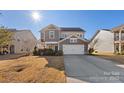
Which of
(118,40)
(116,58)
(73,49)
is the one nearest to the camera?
(116,58)

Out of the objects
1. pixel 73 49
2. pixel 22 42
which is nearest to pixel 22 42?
pixel 22 42

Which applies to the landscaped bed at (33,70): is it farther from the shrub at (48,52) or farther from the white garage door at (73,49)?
the white garage door at (73,49)

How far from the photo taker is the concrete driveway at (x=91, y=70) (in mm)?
9562

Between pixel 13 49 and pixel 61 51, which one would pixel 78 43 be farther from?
pixel 13 49

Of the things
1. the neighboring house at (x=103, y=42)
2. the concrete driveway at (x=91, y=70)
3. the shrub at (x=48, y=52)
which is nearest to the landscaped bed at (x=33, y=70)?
the shrub at (x=48, y=52)

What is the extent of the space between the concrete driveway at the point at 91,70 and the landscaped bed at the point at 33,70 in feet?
1.34

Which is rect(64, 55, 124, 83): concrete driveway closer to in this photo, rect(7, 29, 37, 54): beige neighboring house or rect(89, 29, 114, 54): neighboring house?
rect(89, 29, 114, 54): neighboring house

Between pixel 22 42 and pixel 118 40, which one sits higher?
pixel 118 40

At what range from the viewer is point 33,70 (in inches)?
396

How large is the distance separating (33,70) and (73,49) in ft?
8.17

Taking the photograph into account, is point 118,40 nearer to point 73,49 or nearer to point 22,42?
point 73,49
